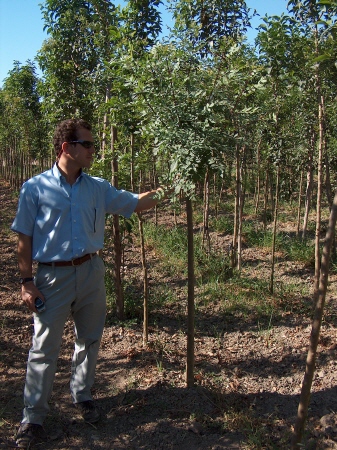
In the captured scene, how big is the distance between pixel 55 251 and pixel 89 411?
122 cm

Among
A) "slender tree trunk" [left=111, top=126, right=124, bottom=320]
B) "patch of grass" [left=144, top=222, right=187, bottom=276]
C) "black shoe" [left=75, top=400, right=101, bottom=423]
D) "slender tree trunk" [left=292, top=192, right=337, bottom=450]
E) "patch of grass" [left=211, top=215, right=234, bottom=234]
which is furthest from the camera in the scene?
"patch of grass" [left=211, top=215, right=234, bottom=234]

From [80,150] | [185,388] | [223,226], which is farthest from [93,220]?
[223,226]

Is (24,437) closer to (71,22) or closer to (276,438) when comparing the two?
(276,438)

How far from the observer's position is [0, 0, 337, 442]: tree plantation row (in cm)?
282

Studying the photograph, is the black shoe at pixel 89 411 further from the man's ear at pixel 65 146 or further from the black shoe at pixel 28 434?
the man's ear at pixel 65 146

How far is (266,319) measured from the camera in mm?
5043

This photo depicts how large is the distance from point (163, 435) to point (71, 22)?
5.69 m

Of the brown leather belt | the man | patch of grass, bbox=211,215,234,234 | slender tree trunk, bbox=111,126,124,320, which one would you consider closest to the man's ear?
the man

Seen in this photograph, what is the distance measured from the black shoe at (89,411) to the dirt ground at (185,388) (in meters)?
0.06

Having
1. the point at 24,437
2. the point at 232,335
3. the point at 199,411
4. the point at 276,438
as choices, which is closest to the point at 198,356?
the point at 232,335

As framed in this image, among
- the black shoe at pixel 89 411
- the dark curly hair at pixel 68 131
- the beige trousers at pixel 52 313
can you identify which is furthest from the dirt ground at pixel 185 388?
the dark curly hair at pixel 68 131

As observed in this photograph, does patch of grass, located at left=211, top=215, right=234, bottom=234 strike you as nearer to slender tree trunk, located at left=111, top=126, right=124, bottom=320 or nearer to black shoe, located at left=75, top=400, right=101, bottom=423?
slender tree trunk, located at left=111, top=126, right=124, bottom=320

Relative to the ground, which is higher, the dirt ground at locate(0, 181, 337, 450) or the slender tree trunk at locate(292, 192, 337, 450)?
the slender tree trunk at locate(292, 192, 337, 450)

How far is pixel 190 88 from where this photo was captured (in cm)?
290
